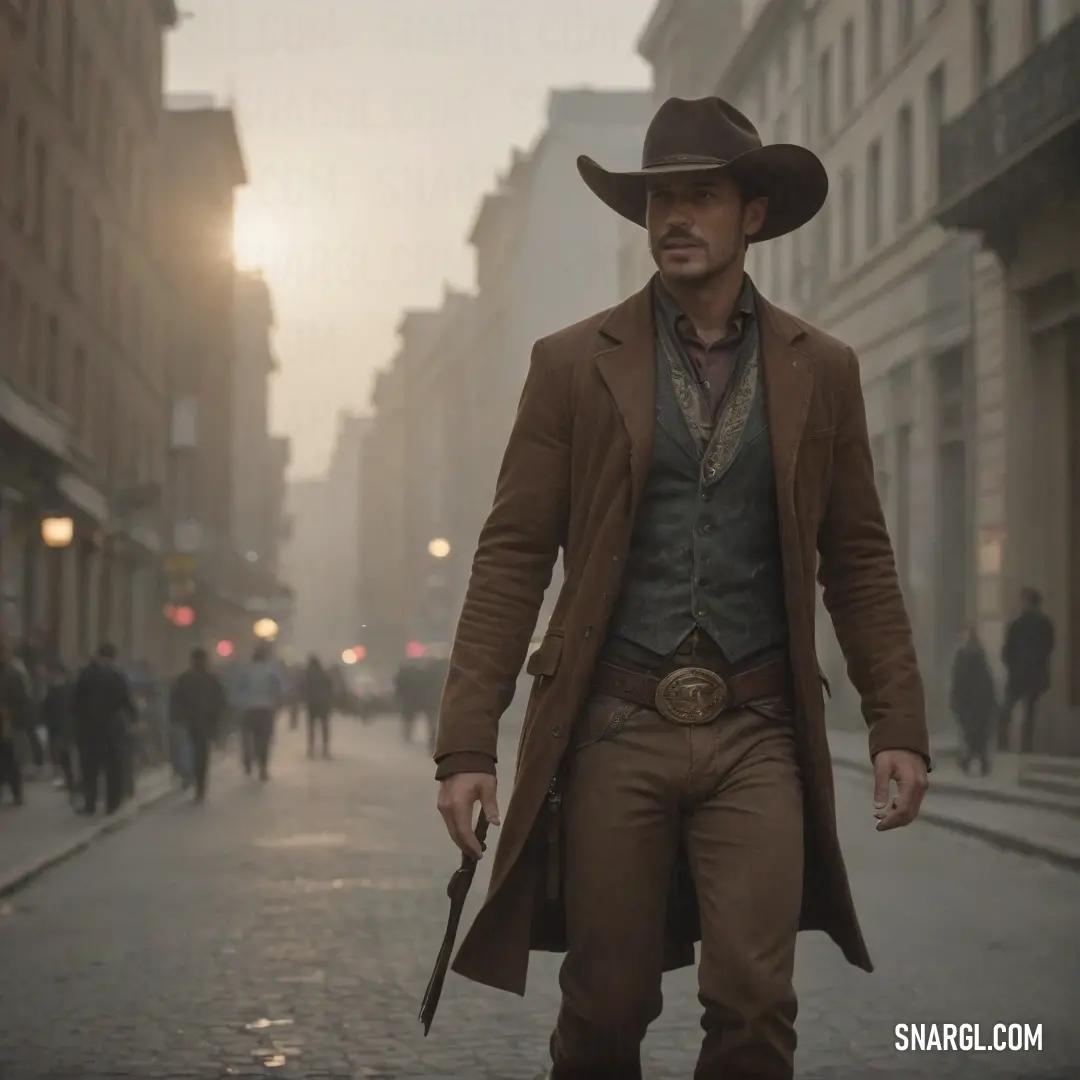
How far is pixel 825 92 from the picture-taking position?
138ft

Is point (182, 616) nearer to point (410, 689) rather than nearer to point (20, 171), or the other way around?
point (410, 689)

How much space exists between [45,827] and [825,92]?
26.0 meters

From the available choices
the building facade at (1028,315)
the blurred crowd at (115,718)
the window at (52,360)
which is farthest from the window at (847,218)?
the window at (52,360)

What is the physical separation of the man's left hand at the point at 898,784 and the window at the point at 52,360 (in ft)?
104

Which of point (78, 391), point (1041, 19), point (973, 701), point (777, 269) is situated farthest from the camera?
point (777, 269)

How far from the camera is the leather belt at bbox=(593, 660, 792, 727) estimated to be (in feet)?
13.8

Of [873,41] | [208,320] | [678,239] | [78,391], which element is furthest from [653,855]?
[208,320]

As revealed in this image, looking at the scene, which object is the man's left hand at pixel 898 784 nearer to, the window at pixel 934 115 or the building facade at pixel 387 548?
the window at pixel 934 115

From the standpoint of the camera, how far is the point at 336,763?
34.8 m

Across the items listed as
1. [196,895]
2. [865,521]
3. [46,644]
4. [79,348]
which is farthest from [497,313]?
[865,521]

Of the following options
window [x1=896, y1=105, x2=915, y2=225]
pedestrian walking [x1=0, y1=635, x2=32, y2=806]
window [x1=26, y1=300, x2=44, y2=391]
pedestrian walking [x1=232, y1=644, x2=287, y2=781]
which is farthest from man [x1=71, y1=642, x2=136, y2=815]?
window [x1=896, y1=105, x2=915, y2=225]

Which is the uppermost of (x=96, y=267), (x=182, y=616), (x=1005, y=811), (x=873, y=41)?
(x=873, y=41)

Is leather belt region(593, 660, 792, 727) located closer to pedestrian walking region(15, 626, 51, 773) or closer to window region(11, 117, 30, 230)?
pedestrian walking region(15, 626, 51, 773)

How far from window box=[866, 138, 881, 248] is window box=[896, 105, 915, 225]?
1.65 metres
